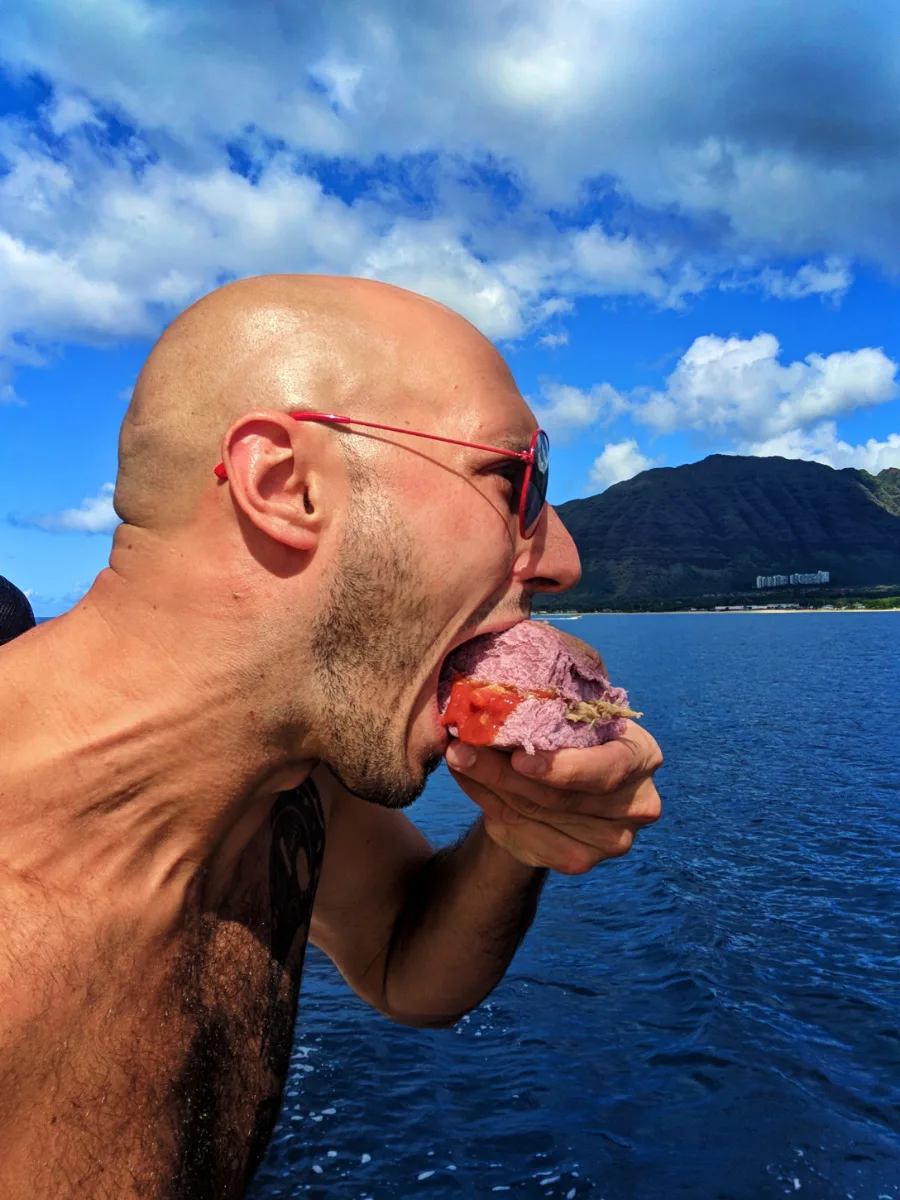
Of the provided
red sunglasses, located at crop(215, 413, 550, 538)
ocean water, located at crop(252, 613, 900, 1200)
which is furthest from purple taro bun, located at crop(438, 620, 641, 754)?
ocean water, located at crop(252, 613, 900, 1200)

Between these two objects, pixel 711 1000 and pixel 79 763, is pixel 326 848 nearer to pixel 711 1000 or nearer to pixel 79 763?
pixel 79 763

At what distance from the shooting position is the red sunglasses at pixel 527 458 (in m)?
2.80

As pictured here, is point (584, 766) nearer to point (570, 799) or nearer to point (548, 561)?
point (570, 799)

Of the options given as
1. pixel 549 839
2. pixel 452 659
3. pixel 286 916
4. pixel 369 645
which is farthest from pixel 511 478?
pixel 286 916

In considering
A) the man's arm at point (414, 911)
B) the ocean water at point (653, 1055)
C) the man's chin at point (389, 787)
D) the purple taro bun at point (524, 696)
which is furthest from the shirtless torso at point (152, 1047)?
the ocean water at point (653, 1055)

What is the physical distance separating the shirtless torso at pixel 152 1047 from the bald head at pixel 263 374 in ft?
4.53

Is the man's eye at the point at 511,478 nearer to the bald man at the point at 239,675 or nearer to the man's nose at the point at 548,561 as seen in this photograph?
the bald man at the point at 239,675

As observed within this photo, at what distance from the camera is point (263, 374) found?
9.19ft

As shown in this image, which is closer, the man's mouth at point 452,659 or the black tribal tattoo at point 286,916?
the man's mouth at point 452,659

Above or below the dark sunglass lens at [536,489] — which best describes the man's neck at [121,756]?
below

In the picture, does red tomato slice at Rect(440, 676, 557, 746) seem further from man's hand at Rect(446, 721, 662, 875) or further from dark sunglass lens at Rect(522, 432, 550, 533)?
dark sunglass lens at Rect(522, 432, 550, 533)

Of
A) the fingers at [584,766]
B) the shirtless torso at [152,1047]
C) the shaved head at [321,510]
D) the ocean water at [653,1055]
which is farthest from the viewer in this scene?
the ocean water at [653,1055]

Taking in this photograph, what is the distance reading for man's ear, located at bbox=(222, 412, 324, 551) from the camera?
2678 millimetres

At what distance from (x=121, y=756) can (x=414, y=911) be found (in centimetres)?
208
